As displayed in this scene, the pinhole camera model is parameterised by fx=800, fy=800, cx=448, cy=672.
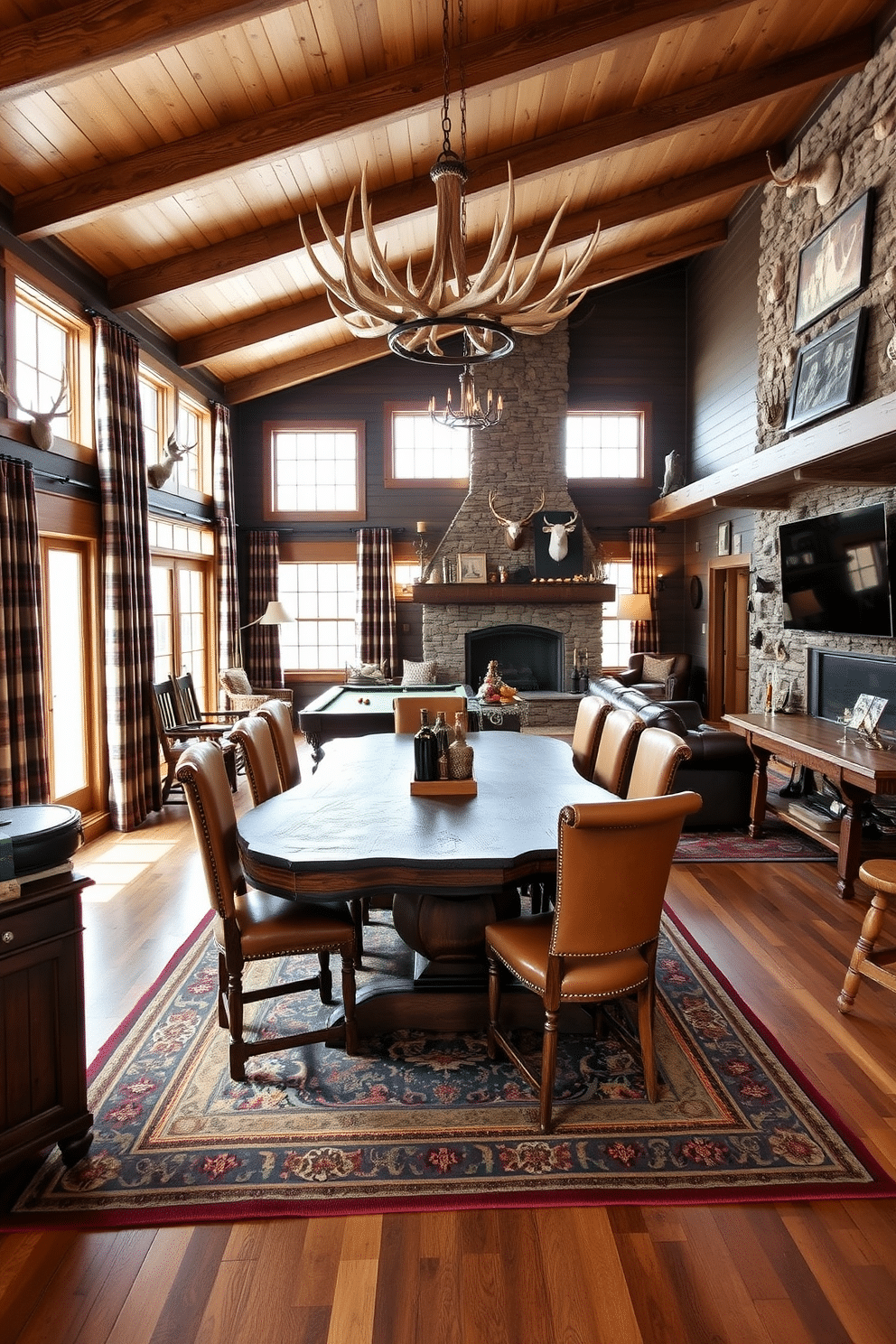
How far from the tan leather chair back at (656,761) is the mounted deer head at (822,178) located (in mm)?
5430

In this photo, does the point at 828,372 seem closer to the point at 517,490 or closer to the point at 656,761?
the point at 517,490

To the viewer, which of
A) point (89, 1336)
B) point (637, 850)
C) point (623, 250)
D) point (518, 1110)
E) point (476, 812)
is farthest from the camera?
point (623, 250)

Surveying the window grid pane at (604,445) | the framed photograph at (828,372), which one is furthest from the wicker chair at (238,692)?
the framed photograph at (828,372)

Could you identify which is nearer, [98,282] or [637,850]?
[637,850]

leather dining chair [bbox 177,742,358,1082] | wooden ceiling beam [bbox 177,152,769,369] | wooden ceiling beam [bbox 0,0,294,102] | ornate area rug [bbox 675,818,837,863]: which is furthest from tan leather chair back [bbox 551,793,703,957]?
wooden ceiling beam [bbox 177,152,769,369]

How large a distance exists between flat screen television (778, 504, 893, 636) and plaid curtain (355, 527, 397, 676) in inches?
190

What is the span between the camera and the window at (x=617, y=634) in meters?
10.8


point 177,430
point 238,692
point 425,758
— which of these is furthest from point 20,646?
point 238,692

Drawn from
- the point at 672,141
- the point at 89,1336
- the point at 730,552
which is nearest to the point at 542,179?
the point at 672,141

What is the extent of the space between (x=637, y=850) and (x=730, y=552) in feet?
25.5

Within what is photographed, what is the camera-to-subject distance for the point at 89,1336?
1658 mm

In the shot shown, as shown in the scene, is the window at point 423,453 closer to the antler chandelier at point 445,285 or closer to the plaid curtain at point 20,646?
the plaid curtain at point 20,646

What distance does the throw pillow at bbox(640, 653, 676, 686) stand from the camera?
10.0 meters

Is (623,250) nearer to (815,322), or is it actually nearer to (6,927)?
(815,322)
